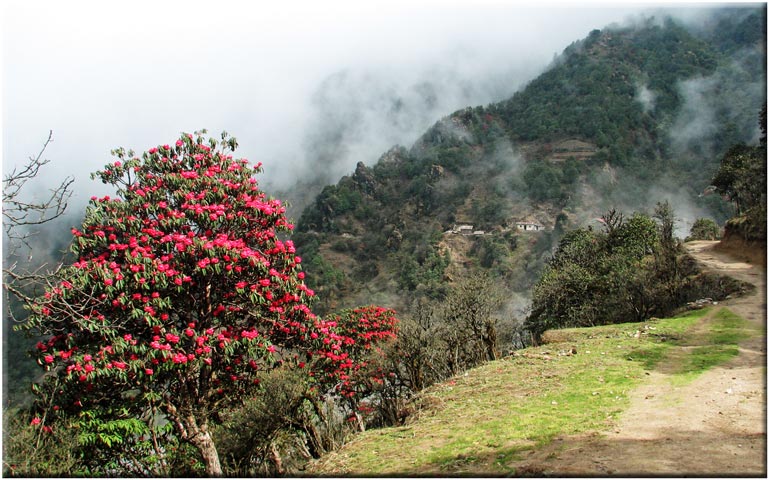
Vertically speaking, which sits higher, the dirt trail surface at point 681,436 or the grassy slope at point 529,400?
the dirt trail surface at point 681,436

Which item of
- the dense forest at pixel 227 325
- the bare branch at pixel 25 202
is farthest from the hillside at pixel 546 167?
the bare branch at pixel 25 202

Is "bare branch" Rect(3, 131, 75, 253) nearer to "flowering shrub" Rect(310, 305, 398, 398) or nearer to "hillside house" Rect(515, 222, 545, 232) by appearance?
"flowering shrub" Rect(310, 305, 398, 398)

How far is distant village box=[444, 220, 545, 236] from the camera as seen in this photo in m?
84.2

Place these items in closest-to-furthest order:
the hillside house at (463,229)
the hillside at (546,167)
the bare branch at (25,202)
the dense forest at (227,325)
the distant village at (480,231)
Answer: the bare branch at (25,202)
the dense forest at (227,325)
the hillside at (546,167)
the distant village at (480,231)
the hillside house at (463,229)

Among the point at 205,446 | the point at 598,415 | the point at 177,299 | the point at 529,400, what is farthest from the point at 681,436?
the point at 177,299

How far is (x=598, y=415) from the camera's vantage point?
799 centimetres

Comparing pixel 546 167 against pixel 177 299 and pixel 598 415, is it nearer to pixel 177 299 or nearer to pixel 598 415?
pixel 598 415

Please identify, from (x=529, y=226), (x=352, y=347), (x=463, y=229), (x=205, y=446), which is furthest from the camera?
(x=463, y=229)

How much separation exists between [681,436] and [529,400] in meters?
3.12

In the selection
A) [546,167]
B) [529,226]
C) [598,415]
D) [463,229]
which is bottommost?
[598,415]

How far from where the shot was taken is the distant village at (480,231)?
8425 centimetres

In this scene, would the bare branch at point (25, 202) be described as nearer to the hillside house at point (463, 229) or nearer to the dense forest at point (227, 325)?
the dense forest at point (227, 325)

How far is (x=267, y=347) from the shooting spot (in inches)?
336

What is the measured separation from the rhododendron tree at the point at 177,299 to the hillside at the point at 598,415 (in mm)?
2417
